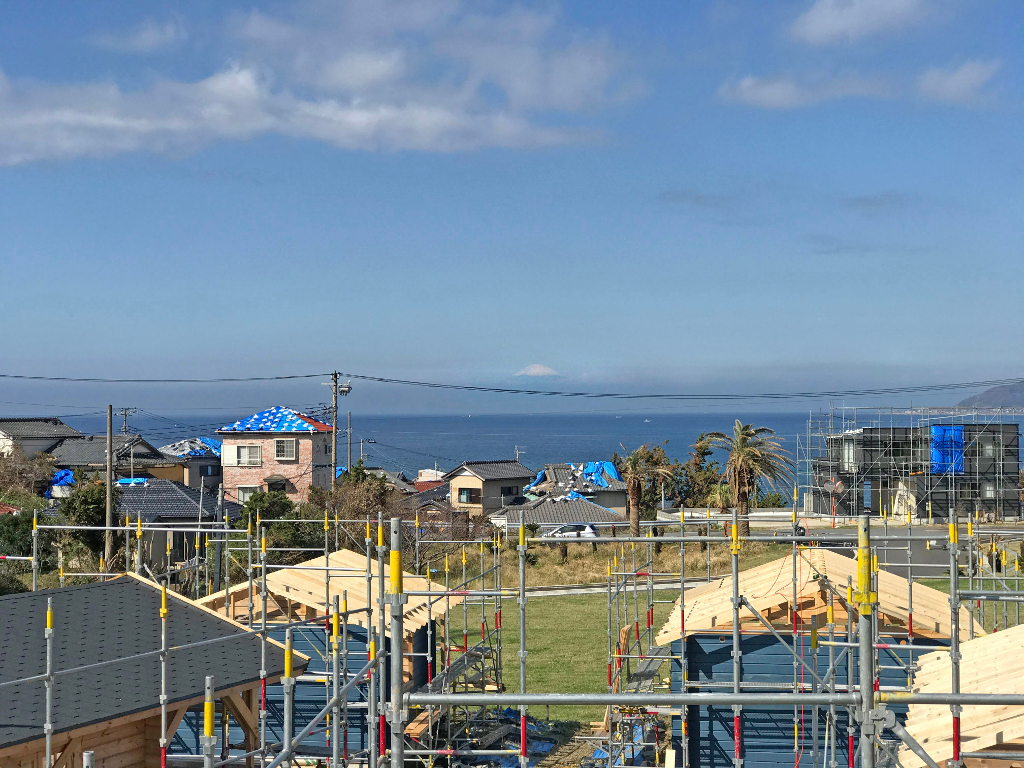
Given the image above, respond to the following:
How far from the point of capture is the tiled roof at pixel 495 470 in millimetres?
63688

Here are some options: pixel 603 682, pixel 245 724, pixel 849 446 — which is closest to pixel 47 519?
pixel 603 682

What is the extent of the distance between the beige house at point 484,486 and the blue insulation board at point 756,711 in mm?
47024

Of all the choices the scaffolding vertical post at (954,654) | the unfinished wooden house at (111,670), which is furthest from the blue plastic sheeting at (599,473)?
the scaffolding vertical post at (954,654)

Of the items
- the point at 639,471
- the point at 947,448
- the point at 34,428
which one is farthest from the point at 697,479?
the point at 34,428

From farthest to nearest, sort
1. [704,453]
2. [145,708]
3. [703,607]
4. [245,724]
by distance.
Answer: [704,453]
[703,607]
[245,724]
[145,708]

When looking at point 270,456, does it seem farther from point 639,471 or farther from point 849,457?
point 849,457

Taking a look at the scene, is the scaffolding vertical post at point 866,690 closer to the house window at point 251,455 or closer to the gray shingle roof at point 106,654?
the gray shingle roof at point 106,654

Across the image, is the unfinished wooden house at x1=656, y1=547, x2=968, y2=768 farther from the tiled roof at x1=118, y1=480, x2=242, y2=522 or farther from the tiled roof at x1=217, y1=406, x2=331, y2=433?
the tiled roof at x1=217, y1=406, x2=331, y2=433

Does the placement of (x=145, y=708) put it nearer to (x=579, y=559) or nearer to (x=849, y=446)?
(x=579, y=559)

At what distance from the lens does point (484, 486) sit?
63250mm

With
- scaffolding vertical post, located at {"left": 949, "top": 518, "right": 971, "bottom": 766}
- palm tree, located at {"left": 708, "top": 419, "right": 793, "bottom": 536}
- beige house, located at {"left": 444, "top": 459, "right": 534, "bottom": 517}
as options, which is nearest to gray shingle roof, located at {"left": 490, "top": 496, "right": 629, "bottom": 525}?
palm tree, located at {"left": 708, "top": 419, "right": 793, "bottom": 536}

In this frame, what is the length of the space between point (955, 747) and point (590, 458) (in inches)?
6408

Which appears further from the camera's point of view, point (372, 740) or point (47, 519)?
point (47, 519)

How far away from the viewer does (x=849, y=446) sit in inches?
2062
